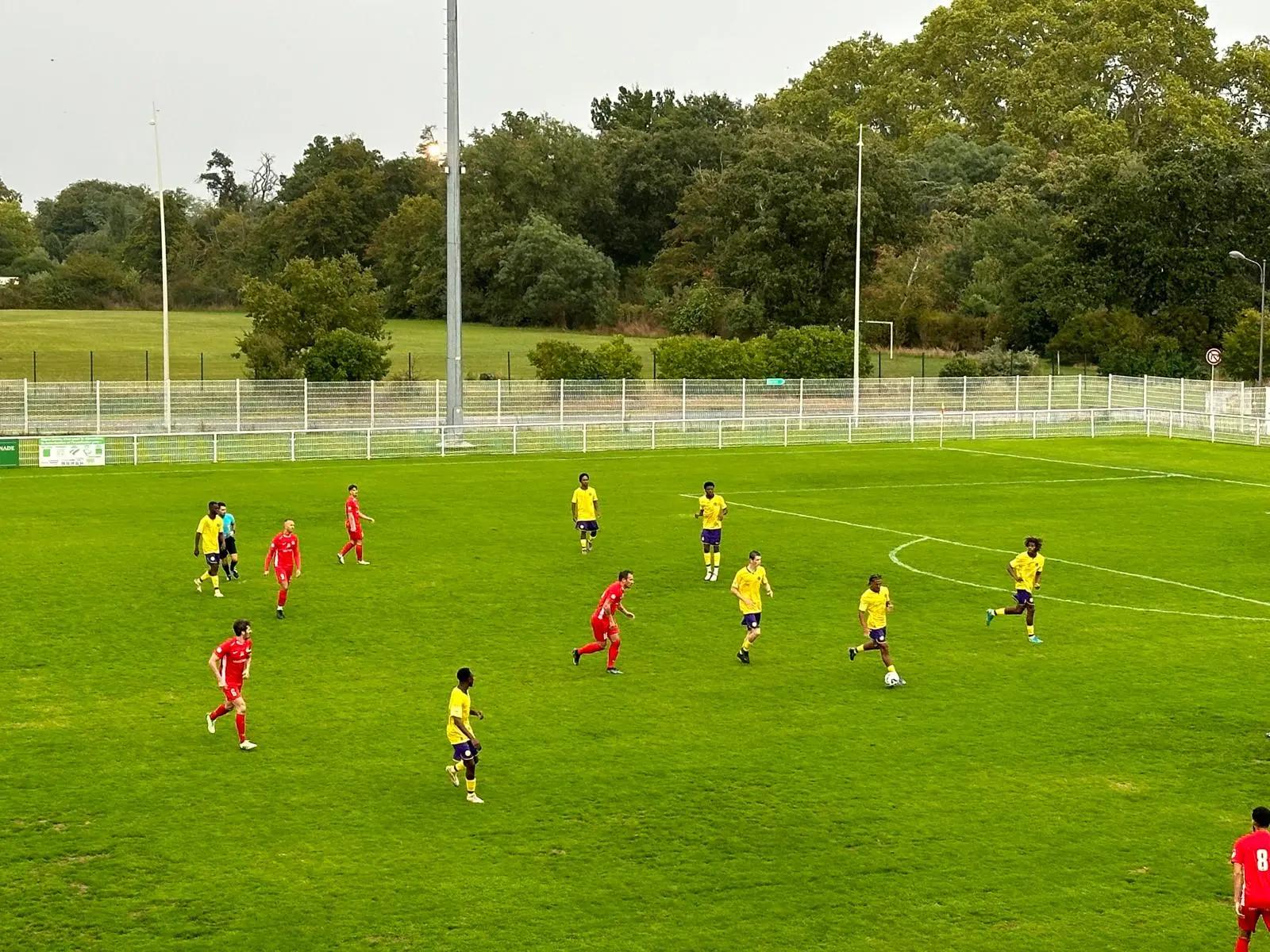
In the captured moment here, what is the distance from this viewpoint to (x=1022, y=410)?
7200cm

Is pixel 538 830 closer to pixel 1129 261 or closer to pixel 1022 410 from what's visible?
pixel 1022 410

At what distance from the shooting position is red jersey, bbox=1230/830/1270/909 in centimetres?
1198

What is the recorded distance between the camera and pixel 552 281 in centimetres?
11144

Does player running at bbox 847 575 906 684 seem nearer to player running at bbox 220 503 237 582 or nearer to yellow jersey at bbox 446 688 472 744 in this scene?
yellow jersey at bbox 446 688 472 744

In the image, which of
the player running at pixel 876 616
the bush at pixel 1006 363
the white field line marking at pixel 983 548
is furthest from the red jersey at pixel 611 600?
the bush at pixel 1006 363

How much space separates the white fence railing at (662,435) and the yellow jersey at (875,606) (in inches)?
1386

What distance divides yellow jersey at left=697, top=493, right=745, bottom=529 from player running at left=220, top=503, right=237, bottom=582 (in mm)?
8965

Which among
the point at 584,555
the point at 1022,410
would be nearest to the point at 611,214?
the point at 1022,410

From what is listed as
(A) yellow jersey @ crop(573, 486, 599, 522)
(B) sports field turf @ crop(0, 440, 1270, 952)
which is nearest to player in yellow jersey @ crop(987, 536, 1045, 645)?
(B) sports field turf @ crop(0, 440, 1270, 952)

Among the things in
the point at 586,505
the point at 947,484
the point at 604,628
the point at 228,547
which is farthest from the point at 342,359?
the point at 604,628

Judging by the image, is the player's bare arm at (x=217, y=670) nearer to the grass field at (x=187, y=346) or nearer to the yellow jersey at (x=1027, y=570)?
the yellow jersey at (x=1027, y=570)

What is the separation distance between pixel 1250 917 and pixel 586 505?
2109 cm

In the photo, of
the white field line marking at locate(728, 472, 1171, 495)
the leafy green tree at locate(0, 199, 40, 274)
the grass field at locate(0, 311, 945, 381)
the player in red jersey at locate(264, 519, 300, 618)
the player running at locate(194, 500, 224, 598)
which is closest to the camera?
the player in red jersey at locate(264, 519, 300, 618)

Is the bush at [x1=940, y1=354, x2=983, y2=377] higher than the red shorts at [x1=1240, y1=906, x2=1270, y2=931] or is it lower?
higher
